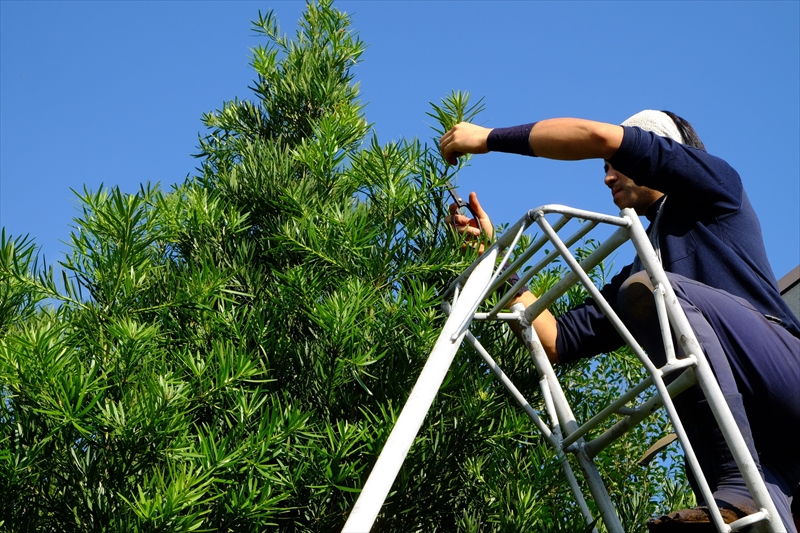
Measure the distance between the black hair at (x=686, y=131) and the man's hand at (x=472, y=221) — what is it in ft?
2.25

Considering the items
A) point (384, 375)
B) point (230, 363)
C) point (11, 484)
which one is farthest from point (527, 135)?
point (11, 484)

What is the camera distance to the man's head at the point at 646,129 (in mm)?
3039

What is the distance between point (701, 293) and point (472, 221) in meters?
0.98

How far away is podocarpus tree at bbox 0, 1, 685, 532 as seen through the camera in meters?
2.29

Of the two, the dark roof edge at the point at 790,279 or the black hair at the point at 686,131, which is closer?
the black hair at the point at 686,131

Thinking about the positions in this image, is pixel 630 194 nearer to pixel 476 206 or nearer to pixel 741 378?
pixel 476 206

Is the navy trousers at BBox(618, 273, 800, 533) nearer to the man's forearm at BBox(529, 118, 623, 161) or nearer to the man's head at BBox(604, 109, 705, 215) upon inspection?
the man's forearm at BBox(529, 118, 623, 161)

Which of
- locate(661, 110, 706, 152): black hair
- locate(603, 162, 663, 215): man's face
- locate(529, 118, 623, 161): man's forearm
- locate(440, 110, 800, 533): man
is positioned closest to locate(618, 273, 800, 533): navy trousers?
locate(440, 110, 800, 533): man

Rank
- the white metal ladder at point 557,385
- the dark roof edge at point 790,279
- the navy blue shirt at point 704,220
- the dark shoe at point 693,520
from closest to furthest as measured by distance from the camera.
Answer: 1. the white metal ladder at point 557,385
2. the dark shoe at point 693,520
3. the navy blue shirt at point 704,220
4. the dark roof edge at point 790,279

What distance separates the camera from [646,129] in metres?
3.03

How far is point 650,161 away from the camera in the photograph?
2553 millimetres

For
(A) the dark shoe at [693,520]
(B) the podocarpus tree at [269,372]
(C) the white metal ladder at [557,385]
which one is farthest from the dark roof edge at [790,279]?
(A) the dark shoe at [693,520]

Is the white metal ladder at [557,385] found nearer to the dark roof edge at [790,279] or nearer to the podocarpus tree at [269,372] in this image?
the podocarpus tree at [269,372]

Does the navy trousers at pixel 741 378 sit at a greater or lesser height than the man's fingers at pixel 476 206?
lesser
